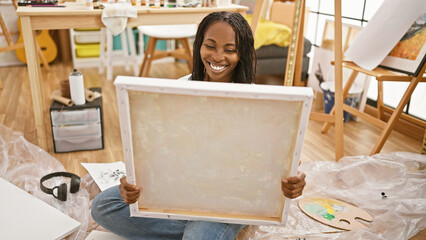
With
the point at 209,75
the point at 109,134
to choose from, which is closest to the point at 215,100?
the point at 209,75

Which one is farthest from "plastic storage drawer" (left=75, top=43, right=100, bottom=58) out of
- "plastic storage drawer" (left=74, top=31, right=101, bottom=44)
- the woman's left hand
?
the woman's left hand

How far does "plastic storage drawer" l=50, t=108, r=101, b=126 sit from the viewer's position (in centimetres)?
194

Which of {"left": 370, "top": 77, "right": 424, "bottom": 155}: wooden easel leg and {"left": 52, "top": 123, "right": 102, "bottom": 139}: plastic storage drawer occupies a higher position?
{"left": 370, "top": 77, "right": 424, "bottom": 155}: wooden easel leg

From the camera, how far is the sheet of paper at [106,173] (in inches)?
67.9

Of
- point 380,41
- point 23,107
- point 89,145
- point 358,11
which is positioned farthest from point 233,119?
point 358,11

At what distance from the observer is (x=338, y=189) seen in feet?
5.74

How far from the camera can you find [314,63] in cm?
302

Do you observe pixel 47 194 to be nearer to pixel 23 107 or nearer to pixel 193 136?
pixel 193 136

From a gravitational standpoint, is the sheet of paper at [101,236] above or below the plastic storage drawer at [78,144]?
below

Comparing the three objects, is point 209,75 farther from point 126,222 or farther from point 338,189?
point 338,189

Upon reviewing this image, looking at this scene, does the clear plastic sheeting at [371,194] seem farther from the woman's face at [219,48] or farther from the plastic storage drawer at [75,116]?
the plastic storage drawer at [75,116]

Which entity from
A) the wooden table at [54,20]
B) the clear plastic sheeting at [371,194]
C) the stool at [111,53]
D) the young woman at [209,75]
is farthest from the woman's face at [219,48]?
the stool at [111,53]

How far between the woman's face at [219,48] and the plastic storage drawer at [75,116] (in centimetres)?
97

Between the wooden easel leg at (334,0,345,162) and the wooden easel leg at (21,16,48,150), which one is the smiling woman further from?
the wooden easel leg at (21,16,48,150)
